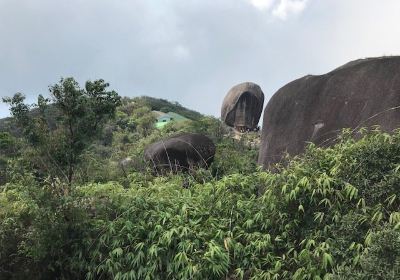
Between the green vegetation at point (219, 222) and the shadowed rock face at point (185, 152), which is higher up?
the shadowed rock face at point (185, 152)

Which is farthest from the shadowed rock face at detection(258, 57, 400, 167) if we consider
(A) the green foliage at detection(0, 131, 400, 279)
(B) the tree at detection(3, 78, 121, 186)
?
(B) the tree at detection(3, 78, 121, 186)

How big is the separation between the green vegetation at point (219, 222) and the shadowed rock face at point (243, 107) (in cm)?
2409

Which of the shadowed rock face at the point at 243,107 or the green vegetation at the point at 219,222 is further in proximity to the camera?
the shadowed rock face at the point at 243,107

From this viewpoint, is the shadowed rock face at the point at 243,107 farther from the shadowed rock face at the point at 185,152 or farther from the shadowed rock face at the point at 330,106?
the shadowed rock face at the point at 330,106

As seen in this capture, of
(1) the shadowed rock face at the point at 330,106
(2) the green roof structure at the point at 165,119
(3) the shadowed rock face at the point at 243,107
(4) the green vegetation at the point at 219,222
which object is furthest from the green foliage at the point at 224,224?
(2) the green roof structure at the point at 165,119

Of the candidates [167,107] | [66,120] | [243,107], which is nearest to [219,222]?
[66,120]

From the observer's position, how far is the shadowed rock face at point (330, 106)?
776cm

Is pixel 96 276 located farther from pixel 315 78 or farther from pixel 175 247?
pixel 315 78

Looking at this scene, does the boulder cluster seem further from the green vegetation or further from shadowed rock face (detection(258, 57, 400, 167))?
the green vegetation

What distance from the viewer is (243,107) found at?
31312 millimetres

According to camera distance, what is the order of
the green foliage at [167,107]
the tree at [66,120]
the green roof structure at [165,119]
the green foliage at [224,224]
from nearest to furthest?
1. the green foliage at [224,224]
2. the tree at [66,120]
3. the green roof structure at [165,119]
4. the green foliage at [167,107]

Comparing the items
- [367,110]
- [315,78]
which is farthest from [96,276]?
A: [315,78]

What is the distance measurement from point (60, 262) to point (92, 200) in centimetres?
91

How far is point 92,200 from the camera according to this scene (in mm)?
6895
